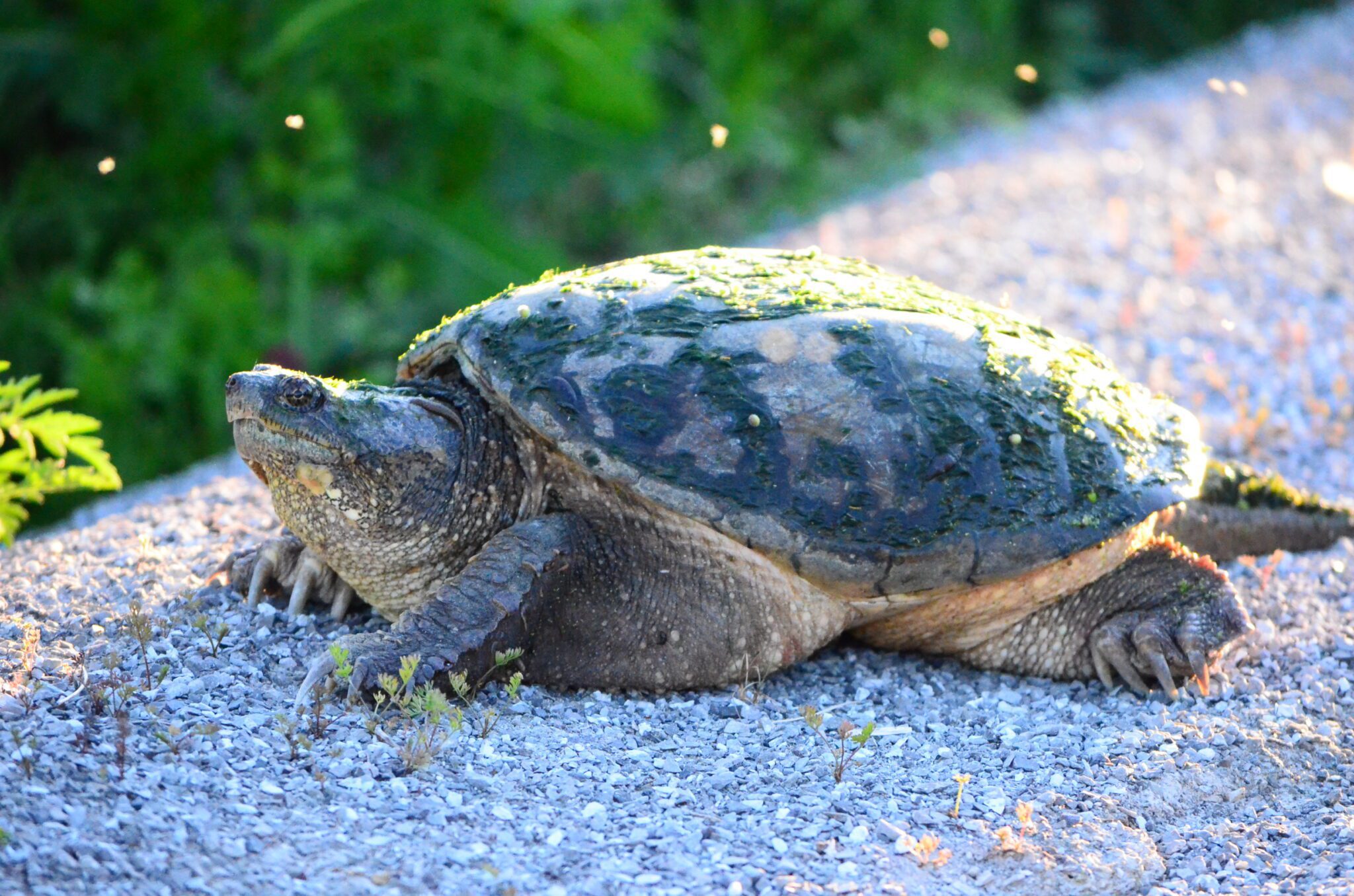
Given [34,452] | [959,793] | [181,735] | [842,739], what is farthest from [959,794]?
[34,452]

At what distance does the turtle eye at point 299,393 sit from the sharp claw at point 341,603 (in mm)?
579

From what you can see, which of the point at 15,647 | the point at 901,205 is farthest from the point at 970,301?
the point at 901,205

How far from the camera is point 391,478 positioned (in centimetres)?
276

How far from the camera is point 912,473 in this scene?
2.80 meters

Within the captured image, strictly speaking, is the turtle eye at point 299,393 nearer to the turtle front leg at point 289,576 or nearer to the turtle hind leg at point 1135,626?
the turtle front leg at point 289,576

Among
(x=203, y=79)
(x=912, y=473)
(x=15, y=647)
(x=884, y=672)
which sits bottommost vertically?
(x=884, y=672)

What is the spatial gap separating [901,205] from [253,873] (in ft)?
21.6

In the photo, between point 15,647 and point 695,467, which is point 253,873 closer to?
point 15,647

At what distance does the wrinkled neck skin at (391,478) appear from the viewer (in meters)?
2.70

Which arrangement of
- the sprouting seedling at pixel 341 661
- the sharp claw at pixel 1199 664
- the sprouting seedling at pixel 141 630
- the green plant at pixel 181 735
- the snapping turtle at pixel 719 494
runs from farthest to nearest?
the sharp claw at pixel 1199 664, the snapping turtle at pixel 719 494, the sprouting seedling at pixel 141 630, the sprouting seedling at pixel 341 661, the green plant at pixel 181 735

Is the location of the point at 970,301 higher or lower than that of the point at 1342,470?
higher

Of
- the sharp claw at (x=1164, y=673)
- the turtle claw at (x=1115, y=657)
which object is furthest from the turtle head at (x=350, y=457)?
the sharp claw at (x=1164, y=673)

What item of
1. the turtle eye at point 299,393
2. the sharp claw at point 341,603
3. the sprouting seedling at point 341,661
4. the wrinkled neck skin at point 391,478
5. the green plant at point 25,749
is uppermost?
the turtle eye at point 299,393

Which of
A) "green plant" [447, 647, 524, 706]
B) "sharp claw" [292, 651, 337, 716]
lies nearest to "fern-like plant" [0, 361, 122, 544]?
"sharp claw" [292, 651, 337, 716]
